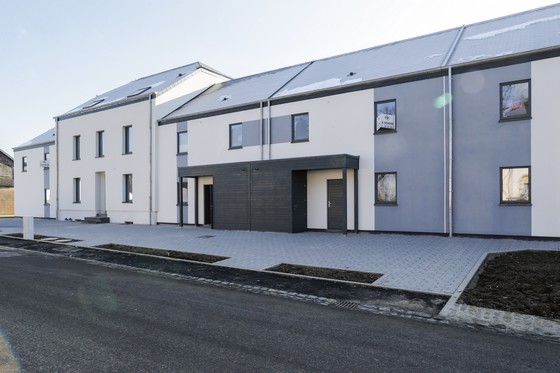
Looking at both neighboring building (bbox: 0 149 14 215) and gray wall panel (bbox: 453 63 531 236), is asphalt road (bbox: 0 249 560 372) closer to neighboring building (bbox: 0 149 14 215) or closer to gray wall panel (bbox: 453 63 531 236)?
gray wall panel (bbox: 453 63 531 236)

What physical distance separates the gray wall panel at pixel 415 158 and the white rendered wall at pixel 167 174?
39.3ft

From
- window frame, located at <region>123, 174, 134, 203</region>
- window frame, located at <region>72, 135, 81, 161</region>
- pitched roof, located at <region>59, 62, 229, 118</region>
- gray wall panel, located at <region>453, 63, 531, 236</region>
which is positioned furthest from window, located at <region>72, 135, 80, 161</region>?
gray wall panel, located at <region>453, 63, 531, 236</region>

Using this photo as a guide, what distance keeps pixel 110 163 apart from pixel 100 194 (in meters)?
2.74

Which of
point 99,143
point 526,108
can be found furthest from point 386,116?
point 99,143

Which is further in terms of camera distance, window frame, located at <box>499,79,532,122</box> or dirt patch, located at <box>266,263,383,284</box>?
window frame, located at <box>499,79,532,122</box>

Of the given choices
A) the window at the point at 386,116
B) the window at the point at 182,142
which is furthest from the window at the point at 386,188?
the window at the point at 182,142

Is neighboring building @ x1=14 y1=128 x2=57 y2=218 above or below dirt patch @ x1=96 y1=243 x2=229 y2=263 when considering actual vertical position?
above

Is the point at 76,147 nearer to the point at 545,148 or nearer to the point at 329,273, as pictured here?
the point at 329,273

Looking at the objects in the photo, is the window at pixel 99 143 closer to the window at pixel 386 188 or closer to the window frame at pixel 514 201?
the window at pixel 386 188

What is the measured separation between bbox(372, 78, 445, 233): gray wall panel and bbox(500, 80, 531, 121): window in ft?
6.83

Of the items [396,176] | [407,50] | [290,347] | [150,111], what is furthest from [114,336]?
[150,111]

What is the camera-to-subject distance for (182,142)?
22172mm

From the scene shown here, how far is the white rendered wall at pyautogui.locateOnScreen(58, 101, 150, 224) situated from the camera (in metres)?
23.3

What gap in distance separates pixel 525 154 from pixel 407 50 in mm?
7923
